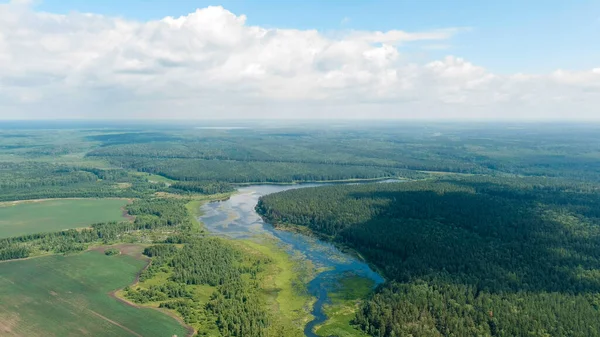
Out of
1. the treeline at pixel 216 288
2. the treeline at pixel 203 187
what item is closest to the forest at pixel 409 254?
the treeline at pixel 216 288

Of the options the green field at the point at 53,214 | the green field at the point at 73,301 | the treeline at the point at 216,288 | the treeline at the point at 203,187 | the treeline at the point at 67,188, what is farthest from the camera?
the treeline at the point at 203,187

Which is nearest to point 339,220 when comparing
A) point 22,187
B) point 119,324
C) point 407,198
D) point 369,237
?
point 369,237

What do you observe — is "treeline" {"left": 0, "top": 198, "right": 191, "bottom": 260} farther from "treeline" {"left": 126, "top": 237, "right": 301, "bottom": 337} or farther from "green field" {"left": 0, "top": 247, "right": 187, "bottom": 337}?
"treeline" {"left": 126, "top": 237, "right": 301, "bottom": 337}

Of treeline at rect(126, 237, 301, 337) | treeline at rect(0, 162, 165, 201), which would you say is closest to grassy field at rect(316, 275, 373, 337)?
treeline at rect(126, 237, 301, 337)

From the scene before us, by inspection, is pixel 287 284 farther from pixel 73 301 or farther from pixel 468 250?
pixel 468 250

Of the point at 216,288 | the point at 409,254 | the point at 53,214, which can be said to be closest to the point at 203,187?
the point at 53,214

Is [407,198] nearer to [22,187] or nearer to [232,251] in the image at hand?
[232,251]

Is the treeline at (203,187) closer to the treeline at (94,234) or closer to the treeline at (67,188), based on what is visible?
the treeline at (67,188)
